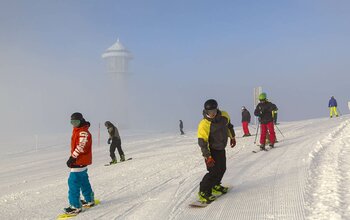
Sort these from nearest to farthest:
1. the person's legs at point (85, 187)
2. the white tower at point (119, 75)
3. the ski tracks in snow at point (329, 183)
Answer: the ski tracks in snow at point (329, 183), the person's legs at point (85, 187), the white tower at point (119, 75)

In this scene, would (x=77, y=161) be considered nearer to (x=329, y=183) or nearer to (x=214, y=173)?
(x=214, y=173)

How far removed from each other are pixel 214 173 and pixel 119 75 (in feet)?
534

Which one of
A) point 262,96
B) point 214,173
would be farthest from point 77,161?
point 262,96

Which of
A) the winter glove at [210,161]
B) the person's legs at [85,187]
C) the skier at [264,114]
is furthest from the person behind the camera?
the skier at [264,114]

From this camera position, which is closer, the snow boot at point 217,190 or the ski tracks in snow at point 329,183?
the ski tracks in snow at point 329,183

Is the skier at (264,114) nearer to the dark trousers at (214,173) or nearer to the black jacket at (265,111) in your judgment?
the black jacket at (265,111)

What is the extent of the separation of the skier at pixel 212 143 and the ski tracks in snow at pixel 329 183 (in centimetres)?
155

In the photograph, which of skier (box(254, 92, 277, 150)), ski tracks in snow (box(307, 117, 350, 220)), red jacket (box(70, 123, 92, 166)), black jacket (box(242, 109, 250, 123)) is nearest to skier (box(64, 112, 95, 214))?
red jacket (box(70, 123, 92, 166))

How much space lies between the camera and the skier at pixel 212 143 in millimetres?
6027

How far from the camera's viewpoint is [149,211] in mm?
6156

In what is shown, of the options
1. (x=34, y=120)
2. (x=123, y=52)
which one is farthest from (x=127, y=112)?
(x=34, y=120)

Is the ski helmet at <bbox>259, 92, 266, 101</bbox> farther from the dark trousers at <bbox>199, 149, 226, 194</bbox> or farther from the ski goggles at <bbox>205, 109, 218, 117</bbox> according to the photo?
the ski goggles at <bbox>205, 109, 218, 117</bbox>

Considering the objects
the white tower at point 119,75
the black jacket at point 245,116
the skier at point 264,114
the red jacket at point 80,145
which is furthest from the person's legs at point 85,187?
the white tower at point 119,75

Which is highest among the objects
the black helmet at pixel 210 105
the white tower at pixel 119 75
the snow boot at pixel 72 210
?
the white tower at pixel 119 75
